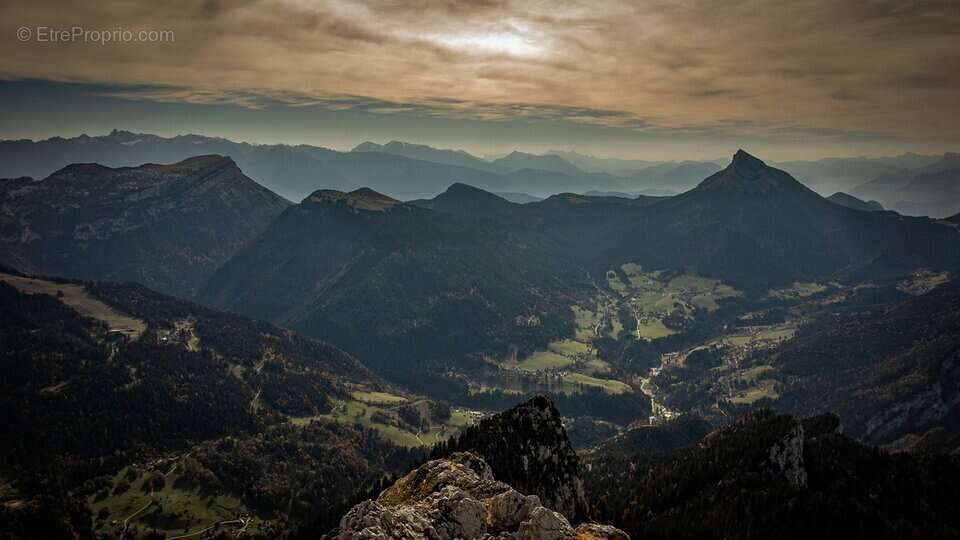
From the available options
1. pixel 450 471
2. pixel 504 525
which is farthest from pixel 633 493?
pixel 504 525

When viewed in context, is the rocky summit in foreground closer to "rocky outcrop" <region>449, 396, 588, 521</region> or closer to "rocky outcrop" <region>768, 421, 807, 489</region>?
"rocky outcrop" <region>449, 396, 588, 521</region>

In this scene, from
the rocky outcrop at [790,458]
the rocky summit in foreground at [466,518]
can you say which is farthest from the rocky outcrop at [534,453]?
the rocky outcrop at [790,458]

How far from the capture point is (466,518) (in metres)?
64.4

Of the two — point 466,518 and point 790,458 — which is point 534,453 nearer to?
point 466,518

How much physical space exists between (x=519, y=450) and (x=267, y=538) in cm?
13135

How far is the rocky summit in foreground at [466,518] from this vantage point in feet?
192

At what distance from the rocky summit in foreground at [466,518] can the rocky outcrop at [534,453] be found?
32881 mm

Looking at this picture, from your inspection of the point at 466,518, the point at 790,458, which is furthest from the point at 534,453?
the point at 790,458

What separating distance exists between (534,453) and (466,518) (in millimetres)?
55021

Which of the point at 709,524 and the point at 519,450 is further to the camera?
the point at 709,524

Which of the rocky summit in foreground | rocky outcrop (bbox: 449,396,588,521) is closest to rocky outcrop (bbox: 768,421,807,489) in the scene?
Result: rocky outcrop (bbox: 449,396,588,521)

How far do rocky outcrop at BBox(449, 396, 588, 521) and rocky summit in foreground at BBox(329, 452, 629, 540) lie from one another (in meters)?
32.9

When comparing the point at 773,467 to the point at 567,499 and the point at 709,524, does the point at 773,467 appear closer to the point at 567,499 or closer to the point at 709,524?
the point at 709,524

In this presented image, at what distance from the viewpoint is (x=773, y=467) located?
160 m
